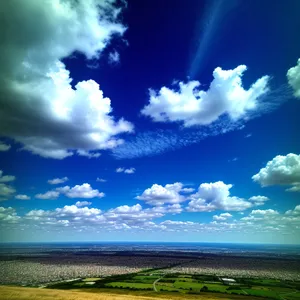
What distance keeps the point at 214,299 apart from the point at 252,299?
13425mm

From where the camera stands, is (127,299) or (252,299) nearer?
(127,299)

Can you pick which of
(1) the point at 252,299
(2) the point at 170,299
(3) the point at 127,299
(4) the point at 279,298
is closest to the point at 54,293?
(3) the point at 127,299

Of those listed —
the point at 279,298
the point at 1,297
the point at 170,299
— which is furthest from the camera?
the point at 279,298

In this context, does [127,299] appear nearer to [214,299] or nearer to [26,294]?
[26,294]

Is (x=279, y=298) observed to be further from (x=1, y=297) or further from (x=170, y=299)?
(x=1, y=297)

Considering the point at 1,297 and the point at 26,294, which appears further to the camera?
the point at 26,294

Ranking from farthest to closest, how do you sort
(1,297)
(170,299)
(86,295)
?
1. (170,299)
2. (86,295)
3. (1,297)

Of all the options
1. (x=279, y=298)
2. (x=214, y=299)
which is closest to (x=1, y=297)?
(x=214, y=299)

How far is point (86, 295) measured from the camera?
44156 millimetres

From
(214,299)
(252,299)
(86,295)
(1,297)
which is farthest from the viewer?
(252,299)

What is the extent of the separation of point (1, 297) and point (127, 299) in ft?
65.5

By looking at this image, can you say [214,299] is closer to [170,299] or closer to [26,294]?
[170,299]

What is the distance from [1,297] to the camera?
41.4 metres

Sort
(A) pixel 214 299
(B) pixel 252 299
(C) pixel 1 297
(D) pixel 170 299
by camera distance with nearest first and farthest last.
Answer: (C) pixel 1 297, (D) pixel 170 299, (A) pixel 214 299, (B) pixel 252 299
